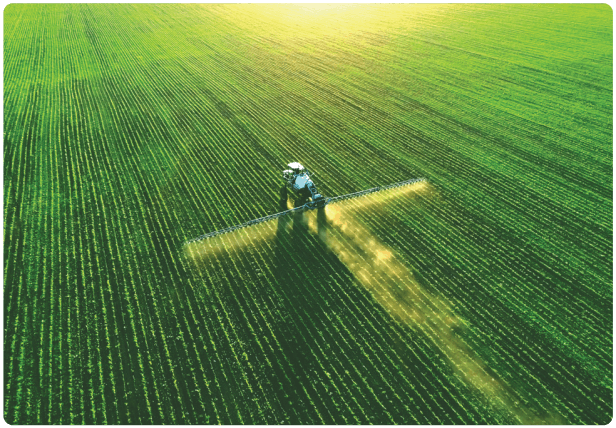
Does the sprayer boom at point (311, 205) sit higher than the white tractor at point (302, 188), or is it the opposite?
the white tractor at point (302, 188)

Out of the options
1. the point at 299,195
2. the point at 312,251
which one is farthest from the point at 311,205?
the point at 312,251

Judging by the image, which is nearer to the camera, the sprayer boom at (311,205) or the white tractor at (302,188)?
the sprayer boom at (311,205)

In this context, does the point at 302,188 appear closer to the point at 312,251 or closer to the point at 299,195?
the point at 299,195

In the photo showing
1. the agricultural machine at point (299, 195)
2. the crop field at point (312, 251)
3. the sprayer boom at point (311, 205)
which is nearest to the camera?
the crop field at point (312, 251)

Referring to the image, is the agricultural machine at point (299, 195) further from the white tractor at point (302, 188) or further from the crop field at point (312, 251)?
the crop field at point (312, 251)

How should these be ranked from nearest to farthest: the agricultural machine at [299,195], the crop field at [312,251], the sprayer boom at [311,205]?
the crop field at [312,251] < the sprayer boom at [311,205] < the agricultural machine at [299,195]

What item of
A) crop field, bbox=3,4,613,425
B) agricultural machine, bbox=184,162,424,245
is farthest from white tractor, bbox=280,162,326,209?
crop field, bbox=3,4,613,425

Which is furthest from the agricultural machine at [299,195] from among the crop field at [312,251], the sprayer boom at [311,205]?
the crop field at [312,251]

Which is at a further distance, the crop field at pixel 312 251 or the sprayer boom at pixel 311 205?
the sprayer boom at pixel 311 205
